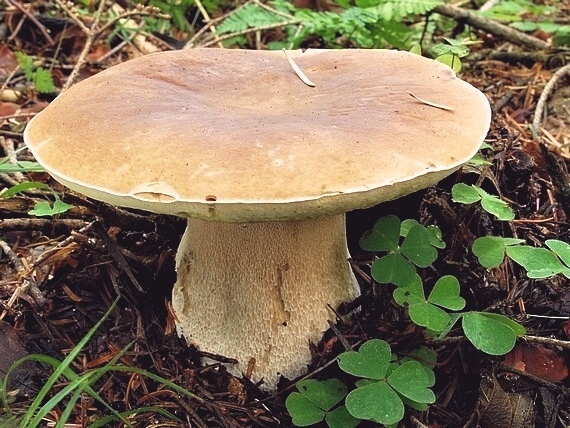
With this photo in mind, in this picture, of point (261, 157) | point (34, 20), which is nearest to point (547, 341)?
point (261, 157)

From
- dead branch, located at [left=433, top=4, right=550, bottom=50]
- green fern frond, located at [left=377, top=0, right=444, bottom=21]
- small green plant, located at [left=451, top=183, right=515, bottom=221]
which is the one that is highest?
small green plant, located at [left=451, top=183, right=515, bottom=221]

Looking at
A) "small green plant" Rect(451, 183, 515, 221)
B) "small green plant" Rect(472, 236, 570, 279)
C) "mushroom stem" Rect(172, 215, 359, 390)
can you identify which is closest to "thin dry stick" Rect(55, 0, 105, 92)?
"mushroom stem" Rect(172, 215, 359, 390)

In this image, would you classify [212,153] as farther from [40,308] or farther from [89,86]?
[40,308]

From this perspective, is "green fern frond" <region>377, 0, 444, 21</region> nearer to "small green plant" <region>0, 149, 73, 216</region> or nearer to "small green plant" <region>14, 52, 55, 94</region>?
"small green plant" <region>14, 52, 55, 94</region>

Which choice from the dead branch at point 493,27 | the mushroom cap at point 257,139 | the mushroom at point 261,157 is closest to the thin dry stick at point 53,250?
the mushroom at point 261,157

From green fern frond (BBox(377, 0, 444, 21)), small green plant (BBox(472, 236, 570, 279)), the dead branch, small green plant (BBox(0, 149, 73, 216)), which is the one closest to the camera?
small green plant (BBox(472, 236, 570, 279))

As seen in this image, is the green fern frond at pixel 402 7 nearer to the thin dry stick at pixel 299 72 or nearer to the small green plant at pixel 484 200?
the thin dry stick at pixel 299 72

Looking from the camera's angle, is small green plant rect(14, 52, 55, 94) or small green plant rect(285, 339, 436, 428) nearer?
small green plant rect(285, 339, 436, 428)
